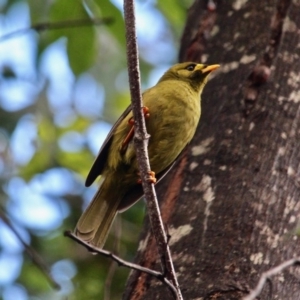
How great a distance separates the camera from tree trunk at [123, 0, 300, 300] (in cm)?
290

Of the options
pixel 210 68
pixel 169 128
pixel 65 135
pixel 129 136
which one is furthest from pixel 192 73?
pixel 65 135

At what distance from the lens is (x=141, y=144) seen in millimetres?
2623

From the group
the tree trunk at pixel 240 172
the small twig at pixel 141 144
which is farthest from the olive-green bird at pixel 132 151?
the small twig at pixel 141 144

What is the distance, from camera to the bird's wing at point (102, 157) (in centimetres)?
388

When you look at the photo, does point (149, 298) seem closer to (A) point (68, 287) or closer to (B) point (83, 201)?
(A) point (68, 287)

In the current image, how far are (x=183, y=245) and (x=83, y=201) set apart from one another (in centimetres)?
274

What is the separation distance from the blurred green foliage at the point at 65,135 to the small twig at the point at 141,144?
123 centimetres

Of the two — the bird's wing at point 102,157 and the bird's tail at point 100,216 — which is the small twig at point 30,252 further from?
the bird's wing at point 102,157

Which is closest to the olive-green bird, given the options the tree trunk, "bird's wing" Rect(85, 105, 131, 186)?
"bird's wing" Rect(85, 105, 131, 186)

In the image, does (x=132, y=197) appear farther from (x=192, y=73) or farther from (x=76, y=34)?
(x=76, y=34)

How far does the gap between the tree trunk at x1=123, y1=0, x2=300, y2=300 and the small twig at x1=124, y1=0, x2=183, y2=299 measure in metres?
0.54

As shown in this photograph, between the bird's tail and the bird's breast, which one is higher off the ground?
the bird's breast

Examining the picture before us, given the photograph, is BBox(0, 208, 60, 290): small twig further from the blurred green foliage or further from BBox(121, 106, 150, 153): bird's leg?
BBox(121, 106, 150, 153): bird's leg

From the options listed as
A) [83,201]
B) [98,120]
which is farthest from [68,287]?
[98,120]
